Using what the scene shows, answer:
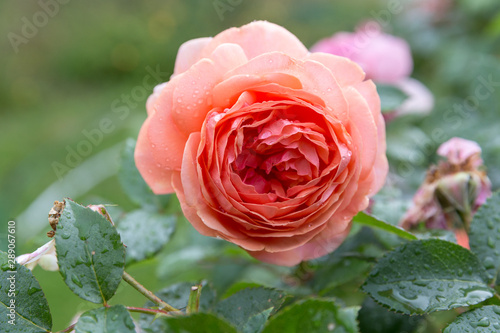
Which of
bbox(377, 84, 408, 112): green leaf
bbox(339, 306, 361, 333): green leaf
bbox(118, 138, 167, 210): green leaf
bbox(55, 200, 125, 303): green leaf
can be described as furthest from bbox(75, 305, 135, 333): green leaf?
bbox(377, 84, 408, 112): green leaf

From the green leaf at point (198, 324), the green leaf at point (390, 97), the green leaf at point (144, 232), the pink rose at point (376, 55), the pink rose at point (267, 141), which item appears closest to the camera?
the green leaf at point (198, 324)

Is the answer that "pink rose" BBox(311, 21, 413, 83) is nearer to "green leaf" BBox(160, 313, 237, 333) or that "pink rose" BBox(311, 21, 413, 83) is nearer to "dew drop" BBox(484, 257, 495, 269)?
"dew drop" BBox(484, 257, 495, 269)

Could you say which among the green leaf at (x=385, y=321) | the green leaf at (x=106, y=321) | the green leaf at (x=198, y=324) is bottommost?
the green leaf at (x=385, y=321)

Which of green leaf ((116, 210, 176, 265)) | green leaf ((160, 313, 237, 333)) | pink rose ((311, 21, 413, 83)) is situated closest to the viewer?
green leaf ((160, 313, 237, 333))

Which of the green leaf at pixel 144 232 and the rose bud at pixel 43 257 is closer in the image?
the rose bud at pixel 43 257

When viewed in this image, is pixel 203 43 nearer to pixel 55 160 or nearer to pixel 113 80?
pixel 55 160

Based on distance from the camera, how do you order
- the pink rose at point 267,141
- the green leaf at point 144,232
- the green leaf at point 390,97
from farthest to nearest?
the green leaf at point 390,97
the green leaf at point 144,232
the pink rose at point 267,141

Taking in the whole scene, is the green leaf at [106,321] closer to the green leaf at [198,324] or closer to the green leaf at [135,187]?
the green leaf at [198,324]

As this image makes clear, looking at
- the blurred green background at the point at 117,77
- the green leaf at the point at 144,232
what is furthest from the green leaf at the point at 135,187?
the blurred green background at the point at 117,77
